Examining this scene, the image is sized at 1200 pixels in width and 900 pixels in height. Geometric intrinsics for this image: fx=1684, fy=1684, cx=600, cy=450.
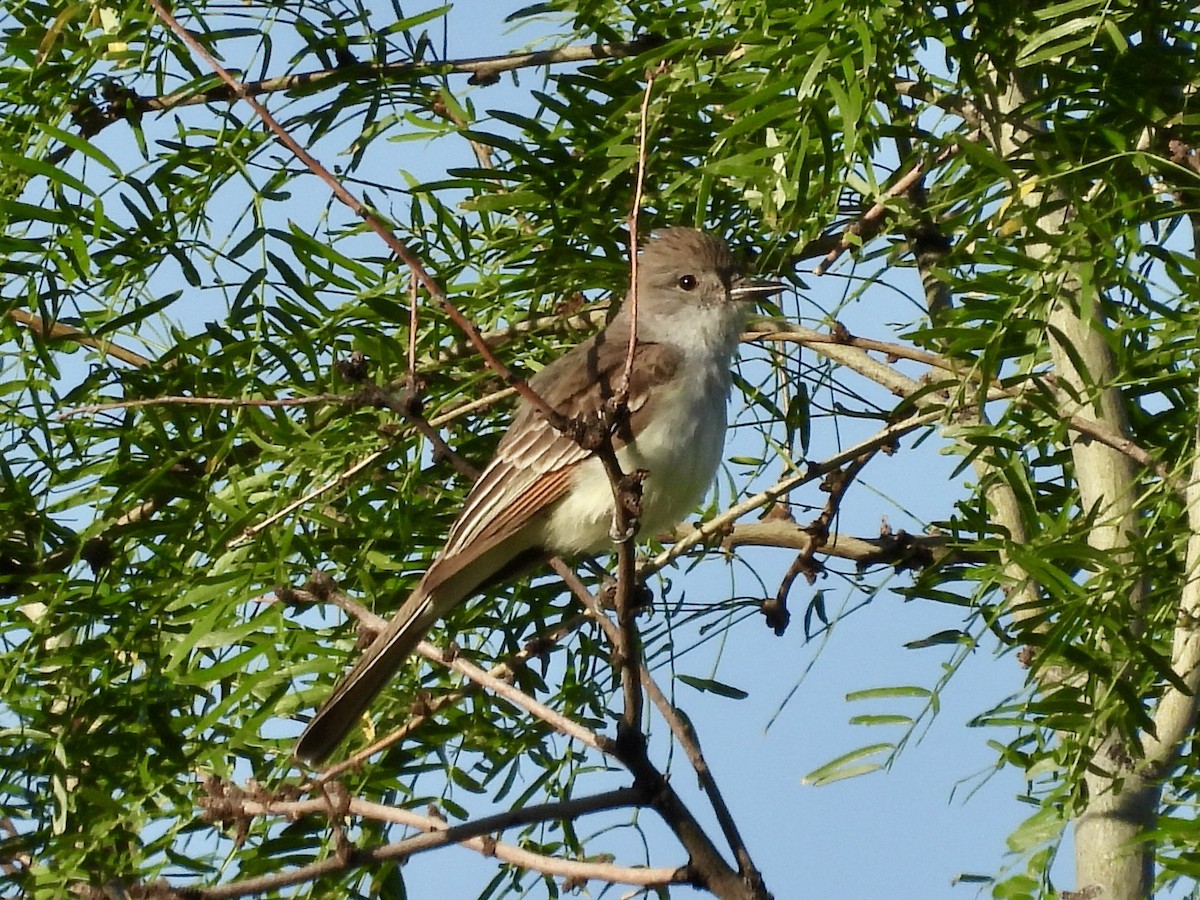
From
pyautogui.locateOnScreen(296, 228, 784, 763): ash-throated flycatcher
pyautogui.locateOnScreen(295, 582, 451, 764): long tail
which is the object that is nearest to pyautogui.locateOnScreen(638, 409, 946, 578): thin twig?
pyautogui.locateOnScreen(296, 228, 784, 763): ash-throated flycatcher

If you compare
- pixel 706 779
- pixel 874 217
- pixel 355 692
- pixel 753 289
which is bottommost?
pixel 706 779

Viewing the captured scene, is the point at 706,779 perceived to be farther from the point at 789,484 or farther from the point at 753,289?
the point at 753,289

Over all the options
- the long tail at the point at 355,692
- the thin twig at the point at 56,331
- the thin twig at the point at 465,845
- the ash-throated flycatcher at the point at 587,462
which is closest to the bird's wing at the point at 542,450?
the ash-throated flycatcher at the point at 587,462

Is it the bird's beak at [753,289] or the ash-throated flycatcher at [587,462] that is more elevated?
the bird's beak at [753,289]

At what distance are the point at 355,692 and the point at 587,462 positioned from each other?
808 mm

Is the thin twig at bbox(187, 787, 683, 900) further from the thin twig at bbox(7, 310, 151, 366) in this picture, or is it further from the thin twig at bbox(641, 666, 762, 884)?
the thin twig at bbox(7, 310, 151, 366)

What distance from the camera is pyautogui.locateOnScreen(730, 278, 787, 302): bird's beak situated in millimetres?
2918

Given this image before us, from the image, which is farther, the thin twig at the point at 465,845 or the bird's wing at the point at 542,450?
the bird's wing at the point at 542,450

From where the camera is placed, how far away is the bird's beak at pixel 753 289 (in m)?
2.92

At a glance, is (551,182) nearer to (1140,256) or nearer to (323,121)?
(323,121)

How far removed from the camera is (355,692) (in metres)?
2.44

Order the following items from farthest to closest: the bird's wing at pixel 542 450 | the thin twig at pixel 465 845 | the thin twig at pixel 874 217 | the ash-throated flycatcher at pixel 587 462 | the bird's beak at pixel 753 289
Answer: the bird's beak at pixel 753 289, the bird's wing at pixel 542 450, the ash-throated flycatcher at pixel 587 462, the thin twig at pixel 874 217, the thin twig at pixel 465 845

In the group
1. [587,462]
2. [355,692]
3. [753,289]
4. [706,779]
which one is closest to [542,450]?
[587,462]

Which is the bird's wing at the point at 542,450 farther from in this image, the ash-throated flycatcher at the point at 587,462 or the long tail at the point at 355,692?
the long tail at the point at 355,692
